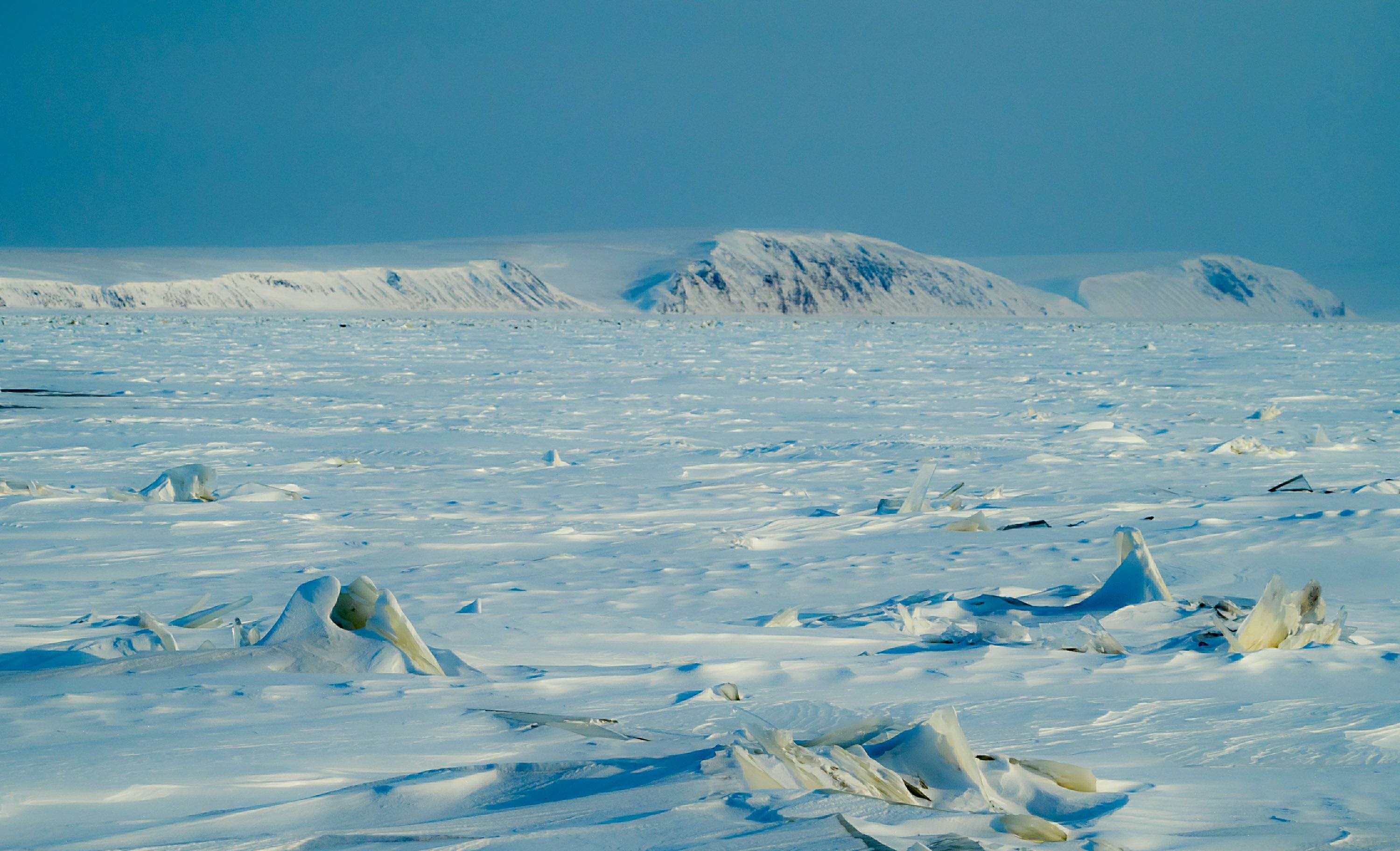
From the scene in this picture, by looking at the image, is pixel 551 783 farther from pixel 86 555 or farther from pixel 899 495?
pixel 899 495

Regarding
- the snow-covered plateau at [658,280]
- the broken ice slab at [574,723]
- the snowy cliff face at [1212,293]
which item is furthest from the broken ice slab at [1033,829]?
the snowy cliff face at [1212,293]

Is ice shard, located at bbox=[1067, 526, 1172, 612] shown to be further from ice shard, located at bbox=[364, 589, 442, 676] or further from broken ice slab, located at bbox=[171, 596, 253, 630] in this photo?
broken ice slab, located at bbox=[171, 596, 253, 630]

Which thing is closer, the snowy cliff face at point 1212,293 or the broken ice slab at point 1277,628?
the broken ice slab at point 1277,628

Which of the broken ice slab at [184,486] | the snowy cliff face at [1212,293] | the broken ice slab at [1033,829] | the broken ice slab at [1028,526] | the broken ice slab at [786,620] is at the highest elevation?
the snowy cliff face at [1212,293]

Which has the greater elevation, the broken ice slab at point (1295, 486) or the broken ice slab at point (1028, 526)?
the broken ice slab at point (1028, 526)

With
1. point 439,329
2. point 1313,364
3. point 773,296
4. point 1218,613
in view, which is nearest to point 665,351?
point 1313,364

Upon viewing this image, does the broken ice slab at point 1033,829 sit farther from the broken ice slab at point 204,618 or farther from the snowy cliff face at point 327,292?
the snowy cliff face at point 327,292

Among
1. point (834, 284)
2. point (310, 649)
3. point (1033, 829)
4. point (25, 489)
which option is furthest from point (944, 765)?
point (834, 284)
